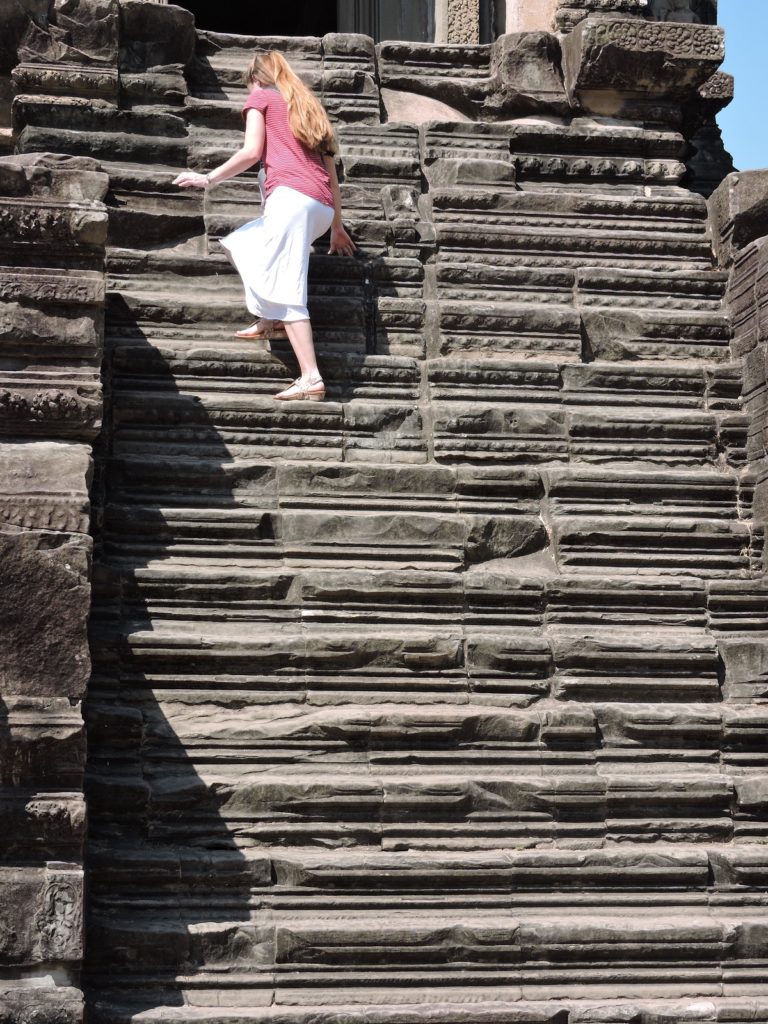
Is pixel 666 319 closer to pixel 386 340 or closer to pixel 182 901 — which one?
pixel 386 340

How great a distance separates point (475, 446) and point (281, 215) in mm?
1516

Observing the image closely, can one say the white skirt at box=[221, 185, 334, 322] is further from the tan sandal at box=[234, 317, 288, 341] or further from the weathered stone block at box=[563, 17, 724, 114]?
the weathered stone block at box=[563, 17, 724, 114]

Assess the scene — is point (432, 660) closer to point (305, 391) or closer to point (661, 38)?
point (305, 391)

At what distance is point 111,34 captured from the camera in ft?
28.5

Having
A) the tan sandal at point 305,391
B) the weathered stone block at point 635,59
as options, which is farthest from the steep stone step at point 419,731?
the weathered stone block at point 635,59

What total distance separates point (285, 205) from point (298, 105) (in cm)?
54

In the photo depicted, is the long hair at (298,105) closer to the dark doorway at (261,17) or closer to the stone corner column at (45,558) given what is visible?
the stone corner column at (45,558)

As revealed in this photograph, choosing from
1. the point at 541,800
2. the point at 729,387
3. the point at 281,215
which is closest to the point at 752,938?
the point at 541,800

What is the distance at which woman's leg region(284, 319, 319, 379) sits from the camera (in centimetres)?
732

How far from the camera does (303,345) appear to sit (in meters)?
7.35

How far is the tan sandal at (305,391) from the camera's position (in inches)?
287

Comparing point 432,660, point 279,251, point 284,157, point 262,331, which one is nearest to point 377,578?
point 432,660

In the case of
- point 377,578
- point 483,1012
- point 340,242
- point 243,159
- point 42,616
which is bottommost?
point 483,1012

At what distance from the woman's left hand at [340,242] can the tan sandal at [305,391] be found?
39.1 inches
